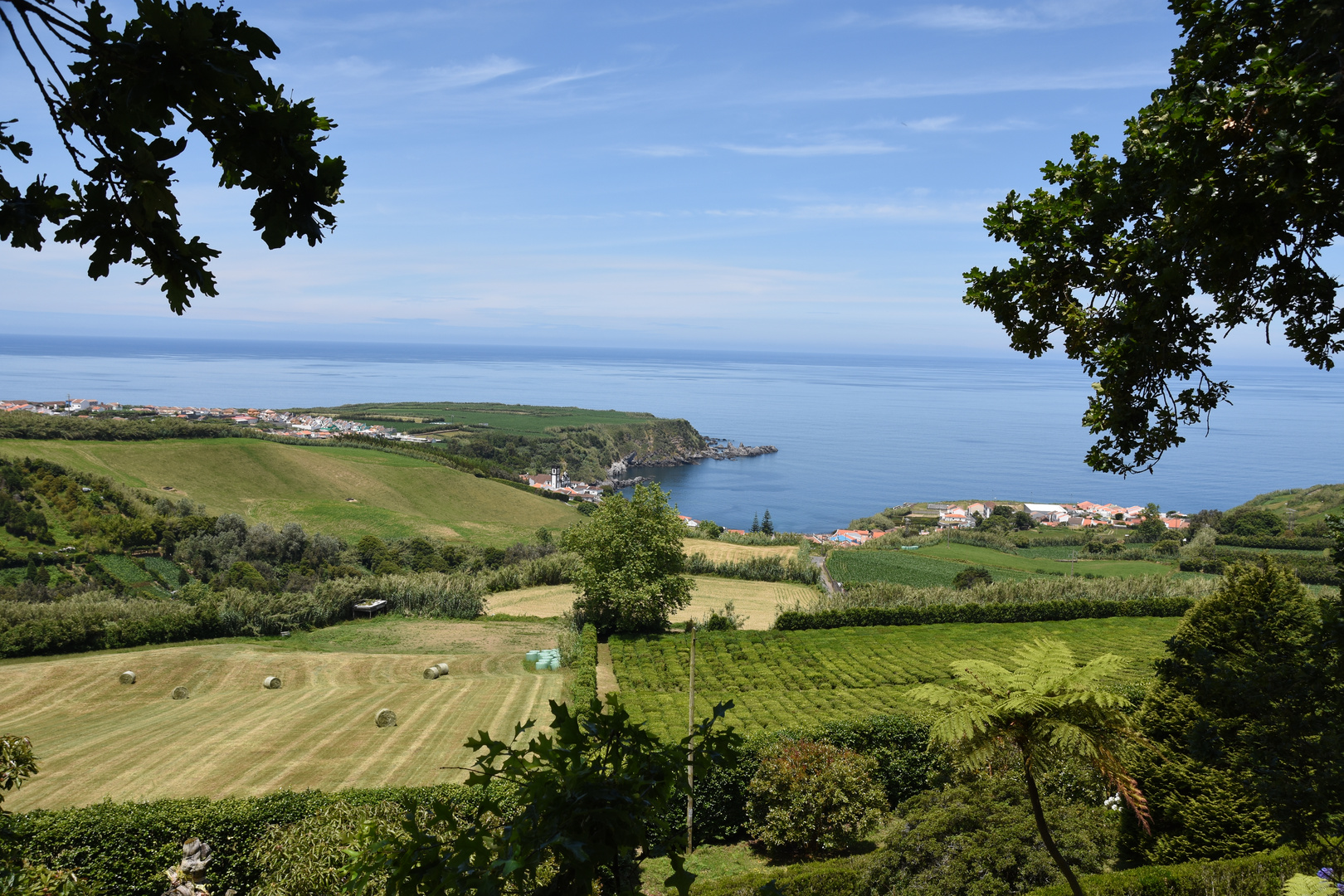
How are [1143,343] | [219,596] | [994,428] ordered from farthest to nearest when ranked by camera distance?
[994,428] < [219,596] < [1143,343]

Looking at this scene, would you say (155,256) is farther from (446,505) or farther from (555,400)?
(555,400)

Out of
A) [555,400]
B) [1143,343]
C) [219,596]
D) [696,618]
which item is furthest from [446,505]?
[555,400]

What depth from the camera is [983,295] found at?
566cm

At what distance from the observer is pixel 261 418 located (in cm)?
11462

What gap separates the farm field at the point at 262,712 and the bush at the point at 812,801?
16.7ft

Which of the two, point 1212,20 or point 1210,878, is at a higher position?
point 1212,20

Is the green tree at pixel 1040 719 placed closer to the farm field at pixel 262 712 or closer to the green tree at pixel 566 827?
the green tree at pixel 566 827

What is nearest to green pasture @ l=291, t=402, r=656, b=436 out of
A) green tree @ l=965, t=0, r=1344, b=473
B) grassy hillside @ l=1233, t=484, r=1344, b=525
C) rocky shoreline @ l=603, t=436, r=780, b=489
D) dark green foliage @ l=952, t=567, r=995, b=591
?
rocky shoreline @ l=603, t=436, r=780, b=489

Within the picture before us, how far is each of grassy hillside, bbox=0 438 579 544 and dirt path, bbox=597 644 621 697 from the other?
34618 mm

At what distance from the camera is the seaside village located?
311ft

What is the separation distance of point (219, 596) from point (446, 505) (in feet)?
115

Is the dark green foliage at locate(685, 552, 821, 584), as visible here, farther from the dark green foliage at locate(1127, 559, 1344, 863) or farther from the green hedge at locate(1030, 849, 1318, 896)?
the green hedge at locate(1030, 849, 1318, 896)

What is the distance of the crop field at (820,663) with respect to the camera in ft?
69.6

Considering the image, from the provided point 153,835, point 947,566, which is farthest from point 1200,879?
point 947,566
